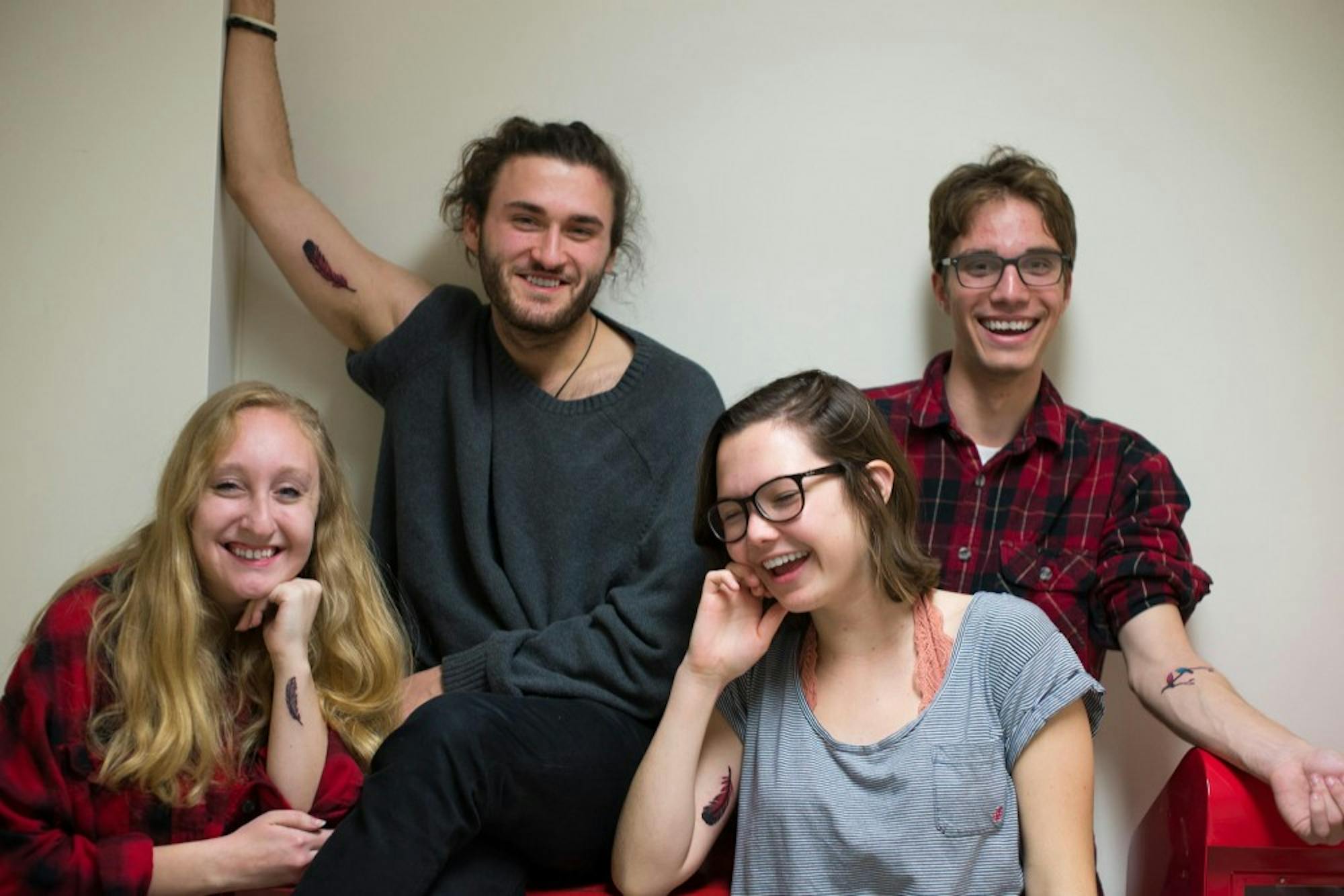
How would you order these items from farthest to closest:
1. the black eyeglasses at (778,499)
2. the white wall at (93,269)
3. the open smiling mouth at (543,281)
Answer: the open smiling mouth at (543,281) → the white wall at (93,269) → the black eyeglasses at (778,499)

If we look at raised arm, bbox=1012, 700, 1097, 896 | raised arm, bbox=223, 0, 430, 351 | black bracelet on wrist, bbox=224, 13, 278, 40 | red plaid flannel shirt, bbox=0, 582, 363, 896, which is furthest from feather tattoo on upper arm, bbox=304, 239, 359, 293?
raised arm, bbox=1012, 700, 1097, 896

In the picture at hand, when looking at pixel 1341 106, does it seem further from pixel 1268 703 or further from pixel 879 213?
pixel 1268 703

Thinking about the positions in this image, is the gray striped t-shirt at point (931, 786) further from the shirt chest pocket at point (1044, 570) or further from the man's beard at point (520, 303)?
the man's beard at point (520, 303)

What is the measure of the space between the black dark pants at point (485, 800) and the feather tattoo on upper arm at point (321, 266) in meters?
0.86

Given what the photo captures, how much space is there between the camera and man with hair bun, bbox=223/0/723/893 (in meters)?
2.17

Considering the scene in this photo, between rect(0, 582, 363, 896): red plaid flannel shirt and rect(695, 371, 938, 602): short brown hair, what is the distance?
2.87 ft

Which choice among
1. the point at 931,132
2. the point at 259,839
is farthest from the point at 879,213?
the point at 259,839

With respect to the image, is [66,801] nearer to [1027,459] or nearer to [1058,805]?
[1058,805]

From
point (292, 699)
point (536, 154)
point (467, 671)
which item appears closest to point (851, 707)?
point (467, 671)

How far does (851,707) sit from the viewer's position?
6.12ft

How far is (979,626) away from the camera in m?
1.86

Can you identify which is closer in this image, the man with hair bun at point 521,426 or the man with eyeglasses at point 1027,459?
the man with hair bun at point 521,426

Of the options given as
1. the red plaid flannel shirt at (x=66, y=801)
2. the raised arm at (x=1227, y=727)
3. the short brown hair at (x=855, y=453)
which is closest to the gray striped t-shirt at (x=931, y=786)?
the short brown hair at (x=855, y=453)

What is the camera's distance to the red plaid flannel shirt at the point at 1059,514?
2.27 metres
